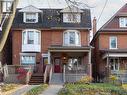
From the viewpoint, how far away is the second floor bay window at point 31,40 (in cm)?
5800

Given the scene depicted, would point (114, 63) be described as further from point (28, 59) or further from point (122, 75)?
point (28, 59)

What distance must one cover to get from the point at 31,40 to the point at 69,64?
573cm

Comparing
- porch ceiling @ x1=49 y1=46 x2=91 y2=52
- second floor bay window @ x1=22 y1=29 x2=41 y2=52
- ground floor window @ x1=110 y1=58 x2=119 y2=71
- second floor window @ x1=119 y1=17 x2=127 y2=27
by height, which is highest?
second floor window @ x1=119 y1=17 x2=127 y2=27

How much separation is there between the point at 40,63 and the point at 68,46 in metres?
4.23

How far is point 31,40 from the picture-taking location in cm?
5806

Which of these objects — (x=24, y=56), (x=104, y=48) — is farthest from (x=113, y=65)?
(x=24, y=56)

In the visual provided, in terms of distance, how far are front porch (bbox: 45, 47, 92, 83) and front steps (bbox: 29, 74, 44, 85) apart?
3.63 feet

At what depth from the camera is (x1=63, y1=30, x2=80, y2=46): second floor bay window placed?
58.3 meters

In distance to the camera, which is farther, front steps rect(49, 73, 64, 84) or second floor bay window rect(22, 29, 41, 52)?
second floor bay window rect(22, 29, 41, 52)

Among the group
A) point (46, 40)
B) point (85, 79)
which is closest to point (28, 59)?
point (46, 40)

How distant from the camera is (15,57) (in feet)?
193

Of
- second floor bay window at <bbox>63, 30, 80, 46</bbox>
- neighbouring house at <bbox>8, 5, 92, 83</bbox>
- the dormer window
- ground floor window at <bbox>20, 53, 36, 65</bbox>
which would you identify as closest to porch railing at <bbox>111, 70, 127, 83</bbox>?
neighbouring house at <bbox>8, 5, 92, 83</bbox>

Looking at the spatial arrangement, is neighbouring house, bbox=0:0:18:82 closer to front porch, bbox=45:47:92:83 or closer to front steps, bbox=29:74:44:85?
front steps, bbox=29:74:44:85

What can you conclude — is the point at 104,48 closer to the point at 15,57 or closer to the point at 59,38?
the point at 59,38
